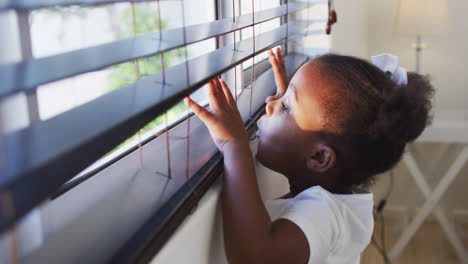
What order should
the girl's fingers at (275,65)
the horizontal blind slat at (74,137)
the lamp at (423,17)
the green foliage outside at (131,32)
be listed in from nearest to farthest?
the horizontal blind slat at (74,137)
the green foliage outside at (131,32)
the girl's fingers at (275,65)
the lamp at (423,17)

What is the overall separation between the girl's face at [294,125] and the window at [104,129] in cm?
11

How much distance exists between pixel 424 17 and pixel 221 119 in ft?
6.30

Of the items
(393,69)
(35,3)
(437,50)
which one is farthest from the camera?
(437,50)

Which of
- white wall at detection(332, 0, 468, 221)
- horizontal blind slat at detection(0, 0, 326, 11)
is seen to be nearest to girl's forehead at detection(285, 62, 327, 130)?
horizontal blind slat at detection(0, 0, 326, 11)

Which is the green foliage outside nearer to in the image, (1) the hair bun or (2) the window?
(2) the window

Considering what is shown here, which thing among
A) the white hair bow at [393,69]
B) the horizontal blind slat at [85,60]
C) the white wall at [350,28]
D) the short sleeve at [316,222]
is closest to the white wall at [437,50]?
the white wall at [350,28]

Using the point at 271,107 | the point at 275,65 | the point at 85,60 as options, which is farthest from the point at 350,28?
the point at 85,60

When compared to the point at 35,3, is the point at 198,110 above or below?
below

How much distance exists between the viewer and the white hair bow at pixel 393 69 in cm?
86

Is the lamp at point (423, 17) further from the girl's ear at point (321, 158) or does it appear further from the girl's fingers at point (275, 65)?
the girl's ear at point (321, 158)

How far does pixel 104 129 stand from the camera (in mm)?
330

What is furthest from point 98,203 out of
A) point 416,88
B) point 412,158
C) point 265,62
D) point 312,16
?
point 412,158

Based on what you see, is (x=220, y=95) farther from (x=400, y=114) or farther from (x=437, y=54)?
(x=437, y=54)

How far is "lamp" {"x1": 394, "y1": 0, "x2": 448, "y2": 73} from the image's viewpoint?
87.8 inches
